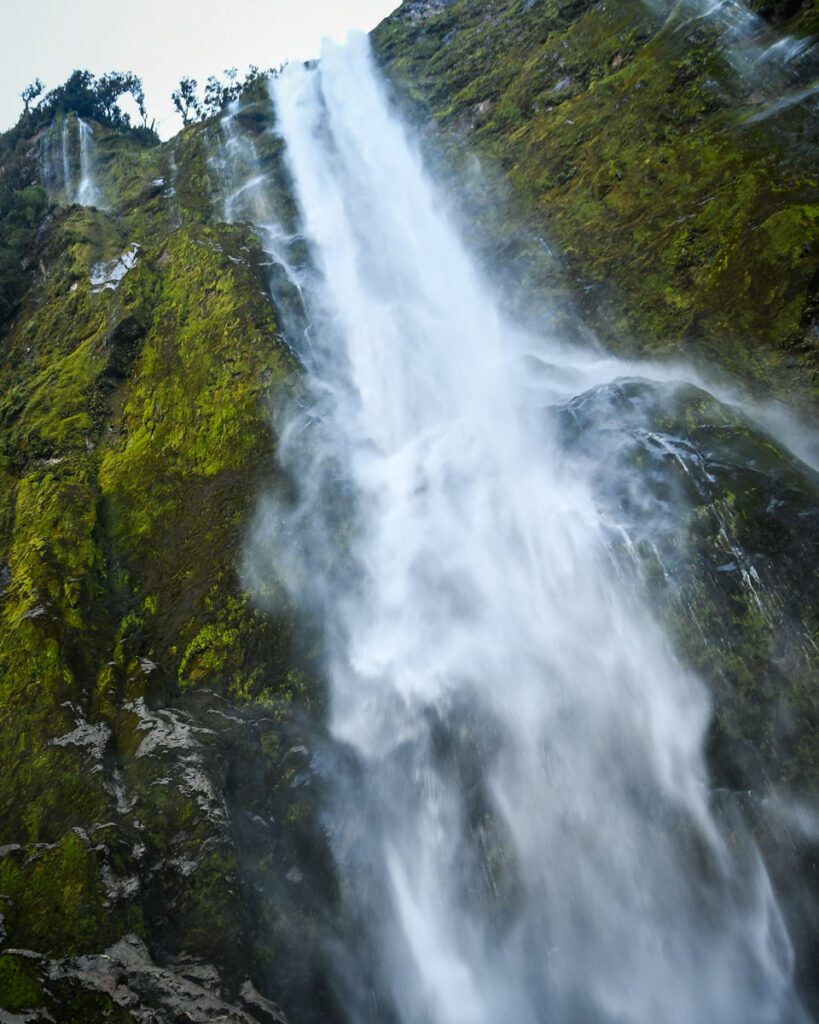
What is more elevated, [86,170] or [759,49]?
[86,170]

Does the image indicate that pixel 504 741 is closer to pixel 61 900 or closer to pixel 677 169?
pixel 61 900

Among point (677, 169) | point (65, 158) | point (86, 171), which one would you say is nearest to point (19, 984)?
point (677, 169)

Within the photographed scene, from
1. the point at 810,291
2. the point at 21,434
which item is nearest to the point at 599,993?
the point at 810,291

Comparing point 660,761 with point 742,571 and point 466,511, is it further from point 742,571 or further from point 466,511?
point 466,511

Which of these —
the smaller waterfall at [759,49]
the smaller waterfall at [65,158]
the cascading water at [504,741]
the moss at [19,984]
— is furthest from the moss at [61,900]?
the smaller waterfall at [65,158]

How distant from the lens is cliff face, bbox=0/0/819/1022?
758 cm

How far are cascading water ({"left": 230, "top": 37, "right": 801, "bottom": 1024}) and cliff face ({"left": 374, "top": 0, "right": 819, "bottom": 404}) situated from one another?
2.17m

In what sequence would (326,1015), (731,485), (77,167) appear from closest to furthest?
1. (326,1015)
2. (731,485)
3. (77,167)

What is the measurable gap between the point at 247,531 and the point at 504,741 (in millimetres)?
5764

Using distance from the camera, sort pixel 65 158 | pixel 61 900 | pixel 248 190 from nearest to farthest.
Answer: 1. pixel 61 900
2. pixel 248 190
3. pixel 65 158

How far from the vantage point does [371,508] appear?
12.0 metres

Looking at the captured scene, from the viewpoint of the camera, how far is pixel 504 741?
920cm

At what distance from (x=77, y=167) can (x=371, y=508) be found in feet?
116

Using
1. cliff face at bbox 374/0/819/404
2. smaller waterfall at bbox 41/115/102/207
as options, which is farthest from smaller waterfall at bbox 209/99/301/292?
smaller waterfall at bbox 41/115/102/207
